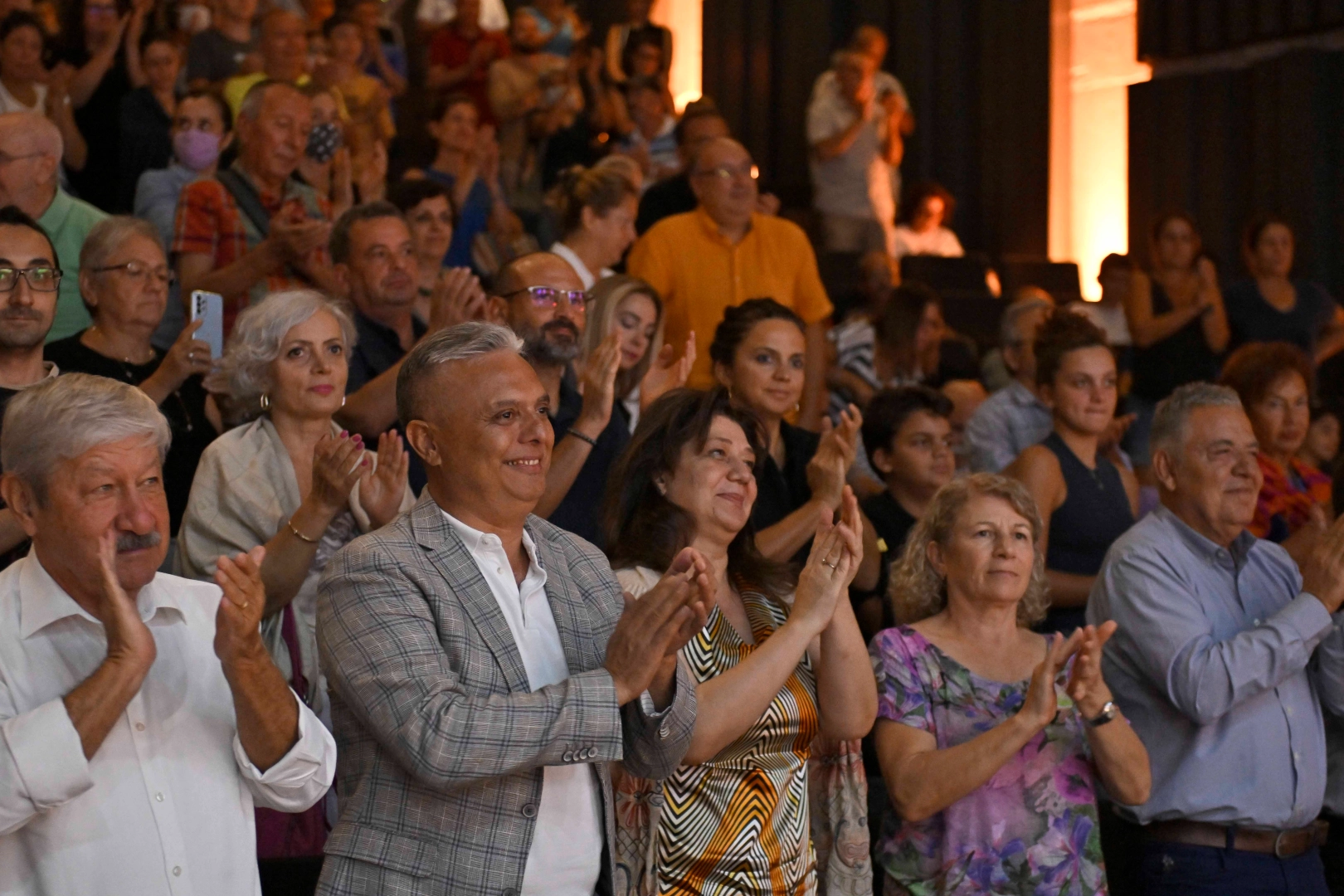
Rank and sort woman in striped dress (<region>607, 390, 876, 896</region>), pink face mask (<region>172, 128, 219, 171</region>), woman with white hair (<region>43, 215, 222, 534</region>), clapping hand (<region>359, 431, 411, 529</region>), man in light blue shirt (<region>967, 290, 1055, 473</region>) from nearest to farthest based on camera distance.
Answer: woman in striped dress (<region>607, 390, 876, 896</region>) → clapping hand (<region>359, 431, 411, 529</region>) → woman with white hair (<region>43, 215, 222, 534</region>) → man in light blue shirt (<region>967, 290, 1055, 473</region>) → pink face mask (<region>172, 128, 219, 171</region>)

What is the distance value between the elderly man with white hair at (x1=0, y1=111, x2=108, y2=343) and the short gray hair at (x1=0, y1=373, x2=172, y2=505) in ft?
6.97

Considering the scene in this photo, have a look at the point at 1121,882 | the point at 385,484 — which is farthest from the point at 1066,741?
the point at 385,484

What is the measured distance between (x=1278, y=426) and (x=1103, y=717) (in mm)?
1864

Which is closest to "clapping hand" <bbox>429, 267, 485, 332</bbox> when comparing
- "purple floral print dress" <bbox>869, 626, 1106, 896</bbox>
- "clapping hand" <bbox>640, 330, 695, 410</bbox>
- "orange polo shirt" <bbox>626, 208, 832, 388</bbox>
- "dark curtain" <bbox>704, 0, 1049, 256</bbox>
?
"clapping hand" <bbox>640, 330, 695, 410</bbox>

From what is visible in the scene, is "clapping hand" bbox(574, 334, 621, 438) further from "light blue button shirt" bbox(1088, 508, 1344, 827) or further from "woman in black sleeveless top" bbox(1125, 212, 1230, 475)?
"woman in black sleeveless top" bbox(1125, 212, 1230, 475)

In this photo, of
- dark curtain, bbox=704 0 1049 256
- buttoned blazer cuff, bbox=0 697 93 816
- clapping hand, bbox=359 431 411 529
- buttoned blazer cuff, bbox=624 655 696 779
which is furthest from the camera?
dark curtain, bbox=704 0 1049 256

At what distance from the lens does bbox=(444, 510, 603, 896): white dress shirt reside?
227 cm

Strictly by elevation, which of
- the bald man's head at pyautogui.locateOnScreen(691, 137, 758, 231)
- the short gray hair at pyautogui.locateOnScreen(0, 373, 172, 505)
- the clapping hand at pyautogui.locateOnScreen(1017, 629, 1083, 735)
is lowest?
the clapping hand at pyautogui.locateOnScreen(1017, 629, 1083, 735)

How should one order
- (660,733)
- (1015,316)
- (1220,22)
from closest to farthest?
(660,733) → (1015,316) → (1220,22)

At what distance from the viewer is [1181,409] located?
3576 mm

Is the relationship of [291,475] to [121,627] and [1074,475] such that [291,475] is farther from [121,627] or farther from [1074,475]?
[1074,475]

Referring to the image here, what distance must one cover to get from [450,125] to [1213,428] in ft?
12.3

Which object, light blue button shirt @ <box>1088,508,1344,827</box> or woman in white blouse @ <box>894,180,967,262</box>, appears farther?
woman in white blouse @ <box>894,180,967,262</box>

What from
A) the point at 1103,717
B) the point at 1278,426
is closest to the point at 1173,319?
the point at 1278,426
